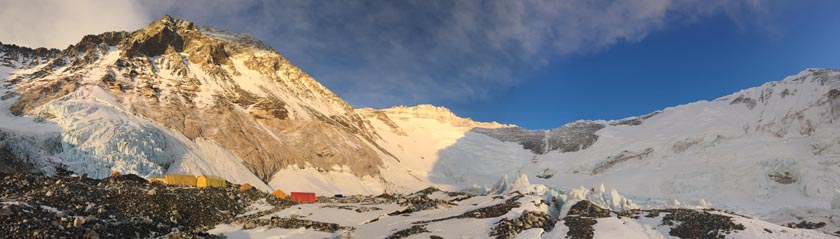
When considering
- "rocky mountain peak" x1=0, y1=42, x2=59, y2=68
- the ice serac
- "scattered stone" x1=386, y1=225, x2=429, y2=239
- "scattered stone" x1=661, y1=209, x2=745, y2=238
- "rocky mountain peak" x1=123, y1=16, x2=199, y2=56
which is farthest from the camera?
"rocky mountain peak" x1=123, y1=16, x2=199, y2=56

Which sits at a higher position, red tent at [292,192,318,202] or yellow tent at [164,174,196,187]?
yellow tent at [164,174,196,187]

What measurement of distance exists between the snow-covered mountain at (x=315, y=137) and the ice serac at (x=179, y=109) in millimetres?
277

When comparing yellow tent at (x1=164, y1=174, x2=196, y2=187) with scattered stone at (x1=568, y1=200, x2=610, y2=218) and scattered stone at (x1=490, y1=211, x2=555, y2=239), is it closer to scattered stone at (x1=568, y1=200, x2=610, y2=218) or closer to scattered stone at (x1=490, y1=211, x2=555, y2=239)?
scattered stone at (x1=490, y1=211, x2=555, y2=239)

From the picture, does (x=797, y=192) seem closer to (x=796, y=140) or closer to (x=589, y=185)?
(x=796, y=140)

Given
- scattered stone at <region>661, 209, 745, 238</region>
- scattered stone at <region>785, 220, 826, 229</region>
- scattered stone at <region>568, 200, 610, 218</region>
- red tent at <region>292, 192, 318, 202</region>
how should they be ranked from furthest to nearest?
red tent at <region>292, 192, 318, 202</region>, scattered stone at <region>785, 220, 826, 229</region>, scattered stone at <region>568, 200, 610, 218</region>, scattered stone at <region>661, 209, 745, 238</region>

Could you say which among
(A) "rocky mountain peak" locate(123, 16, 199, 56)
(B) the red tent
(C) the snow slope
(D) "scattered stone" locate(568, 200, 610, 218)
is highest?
(A) "rocky mountain peak" locate(123, 16, 199, 56)

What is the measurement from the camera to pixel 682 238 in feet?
84.6

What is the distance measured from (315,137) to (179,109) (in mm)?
20610

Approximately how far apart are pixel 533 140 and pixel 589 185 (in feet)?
152

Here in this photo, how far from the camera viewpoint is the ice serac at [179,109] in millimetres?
58094

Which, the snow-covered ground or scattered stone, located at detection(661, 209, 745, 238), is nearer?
scattered stone, located at detection(661, 209, 745, 238)

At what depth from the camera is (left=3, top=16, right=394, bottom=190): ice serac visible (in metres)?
58.1

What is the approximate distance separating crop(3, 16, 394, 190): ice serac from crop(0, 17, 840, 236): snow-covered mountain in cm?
28

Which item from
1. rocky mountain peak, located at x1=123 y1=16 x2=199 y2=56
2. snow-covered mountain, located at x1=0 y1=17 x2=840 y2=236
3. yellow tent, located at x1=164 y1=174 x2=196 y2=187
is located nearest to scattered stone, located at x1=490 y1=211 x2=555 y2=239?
snow-covered mountain, located at x1=0 y1=17 x2=840 y2=236
